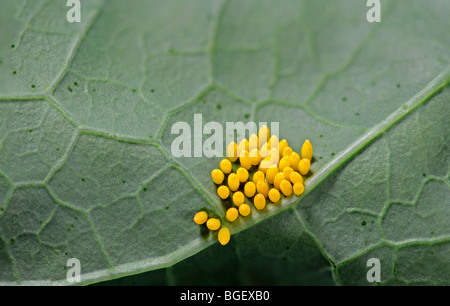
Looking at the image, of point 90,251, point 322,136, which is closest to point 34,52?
point 90,251

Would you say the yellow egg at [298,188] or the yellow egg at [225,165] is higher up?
the yellow egg at [225,165]

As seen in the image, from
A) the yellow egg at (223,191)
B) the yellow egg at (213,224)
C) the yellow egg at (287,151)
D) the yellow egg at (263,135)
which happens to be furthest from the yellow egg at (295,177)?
the yellow egg at (213,224)

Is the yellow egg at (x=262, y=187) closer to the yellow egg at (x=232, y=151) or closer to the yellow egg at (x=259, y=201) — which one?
the yellow egg at (x=259, y=201)

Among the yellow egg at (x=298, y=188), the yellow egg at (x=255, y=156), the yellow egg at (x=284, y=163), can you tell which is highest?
the yellow egg at (x=255, y=156)

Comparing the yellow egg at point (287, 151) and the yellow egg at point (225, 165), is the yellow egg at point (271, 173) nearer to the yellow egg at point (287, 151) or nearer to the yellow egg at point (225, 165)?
the yellow egg at point (287, 151)

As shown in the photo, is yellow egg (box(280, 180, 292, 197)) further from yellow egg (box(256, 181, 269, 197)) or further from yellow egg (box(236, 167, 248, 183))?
yellow egg (box(236, 167, 248, 183))

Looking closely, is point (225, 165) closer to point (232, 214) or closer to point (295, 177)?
point (232, 214)

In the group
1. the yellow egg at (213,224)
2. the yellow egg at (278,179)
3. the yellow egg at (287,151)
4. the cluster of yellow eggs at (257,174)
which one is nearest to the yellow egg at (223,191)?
the cluster of yellow eggs at (257,174)

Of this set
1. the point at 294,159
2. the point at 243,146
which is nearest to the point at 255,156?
the point at 243,146
